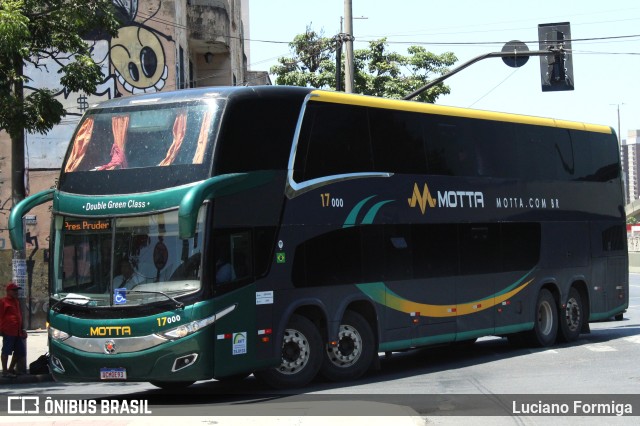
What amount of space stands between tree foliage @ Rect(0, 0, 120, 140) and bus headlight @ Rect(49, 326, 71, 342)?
18.6 ft

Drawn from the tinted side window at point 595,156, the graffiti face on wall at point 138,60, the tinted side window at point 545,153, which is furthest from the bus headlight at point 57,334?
the graffiti face on wall at point 138,60

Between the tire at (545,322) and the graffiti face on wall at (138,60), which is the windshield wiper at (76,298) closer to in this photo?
the tire at (545,322)

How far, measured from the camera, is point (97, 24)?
18.3 m

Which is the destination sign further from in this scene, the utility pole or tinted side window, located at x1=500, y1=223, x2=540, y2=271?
the utility pole

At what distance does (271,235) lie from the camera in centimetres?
1331

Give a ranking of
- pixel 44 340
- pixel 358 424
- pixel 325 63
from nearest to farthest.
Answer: pixel 358 424
pixel 44 340
pixel 325 63

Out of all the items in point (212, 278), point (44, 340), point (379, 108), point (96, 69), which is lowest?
point (44, 340)

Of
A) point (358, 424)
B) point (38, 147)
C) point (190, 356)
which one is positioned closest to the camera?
point (358, 424)

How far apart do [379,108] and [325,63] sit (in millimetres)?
28713

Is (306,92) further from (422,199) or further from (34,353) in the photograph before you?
(34,353)

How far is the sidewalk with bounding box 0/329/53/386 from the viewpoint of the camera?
57.0ft

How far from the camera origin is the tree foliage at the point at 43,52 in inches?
685

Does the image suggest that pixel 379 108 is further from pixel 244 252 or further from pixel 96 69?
pixel 96 69

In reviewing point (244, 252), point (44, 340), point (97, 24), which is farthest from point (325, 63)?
point (244, 252)
